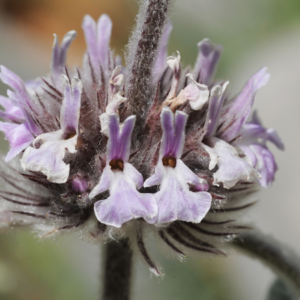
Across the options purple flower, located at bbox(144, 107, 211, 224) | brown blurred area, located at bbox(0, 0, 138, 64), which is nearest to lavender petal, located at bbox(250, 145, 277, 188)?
purple flower, located at bbox(144, 107, 211, 224)

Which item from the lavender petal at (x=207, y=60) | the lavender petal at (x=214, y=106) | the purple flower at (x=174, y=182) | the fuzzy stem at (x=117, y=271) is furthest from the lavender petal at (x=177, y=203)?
the lavender petal at (x=207, y=60)

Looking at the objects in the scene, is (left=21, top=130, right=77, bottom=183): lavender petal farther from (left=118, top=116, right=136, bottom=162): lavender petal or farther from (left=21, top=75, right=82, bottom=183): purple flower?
(left=118, top=116, right=136, bottom=162): lavender petal

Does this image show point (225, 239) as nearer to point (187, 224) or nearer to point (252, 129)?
point (187, 224)

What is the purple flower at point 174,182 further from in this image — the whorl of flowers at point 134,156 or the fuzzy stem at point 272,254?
the fuzzy stem at point 272,254

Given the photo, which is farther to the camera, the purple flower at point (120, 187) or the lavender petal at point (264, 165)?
the lavender petal at point (264, 165)

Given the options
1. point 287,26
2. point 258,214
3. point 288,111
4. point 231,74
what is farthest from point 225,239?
point 287,26

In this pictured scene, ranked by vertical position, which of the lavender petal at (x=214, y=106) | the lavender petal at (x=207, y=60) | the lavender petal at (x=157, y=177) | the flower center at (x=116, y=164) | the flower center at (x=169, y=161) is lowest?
the flower center at (x=116, y=164)

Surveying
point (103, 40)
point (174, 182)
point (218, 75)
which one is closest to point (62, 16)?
point (218, 75)
